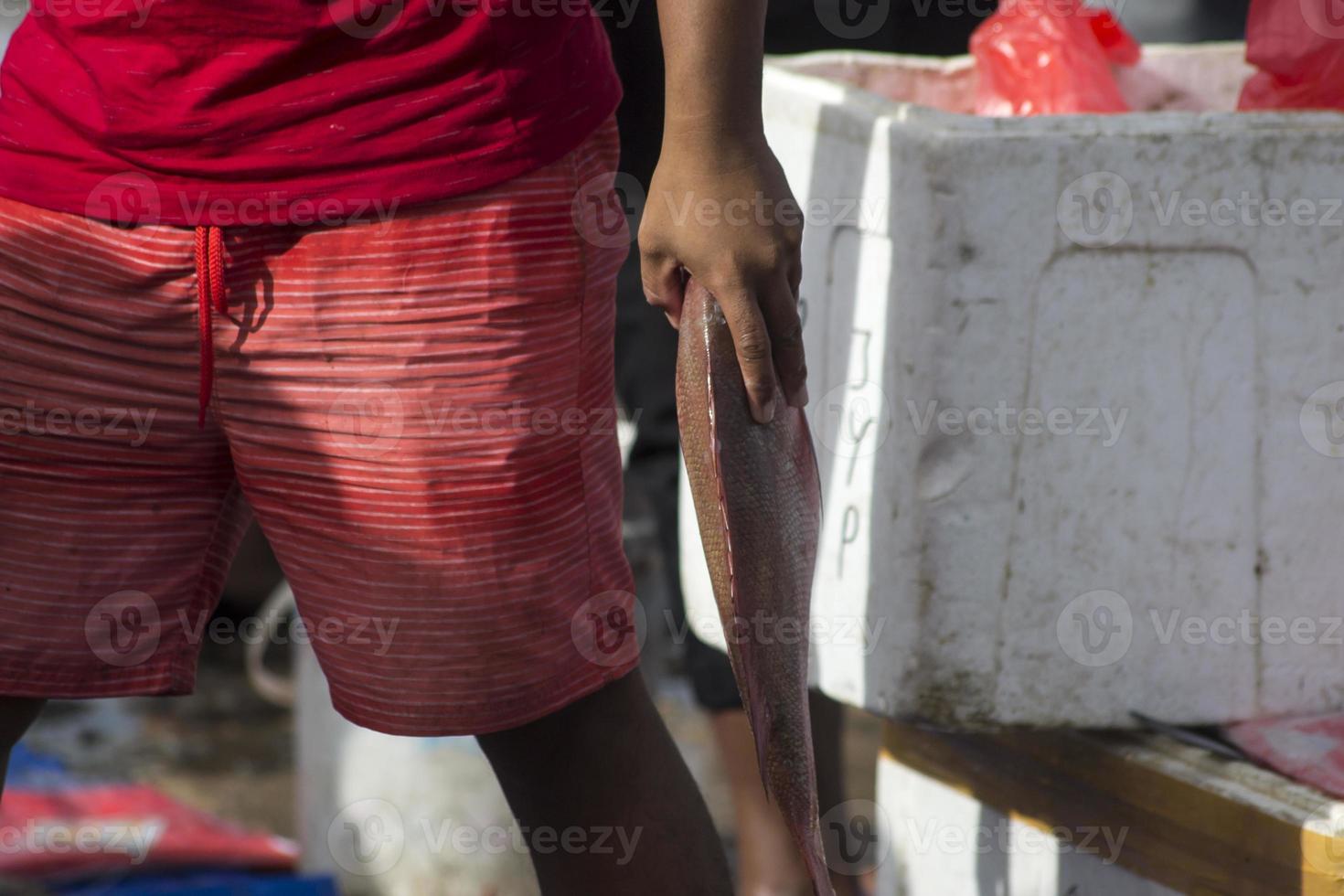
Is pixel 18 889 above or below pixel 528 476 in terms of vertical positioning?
below

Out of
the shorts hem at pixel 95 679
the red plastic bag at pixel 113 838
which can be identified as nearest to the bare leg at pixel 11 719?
the shorts hem at pixel 95 679

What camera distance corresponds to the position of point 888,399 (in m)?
1.71

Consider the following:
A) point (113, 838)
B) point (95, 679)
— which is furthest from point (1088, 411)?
point (113, 838)

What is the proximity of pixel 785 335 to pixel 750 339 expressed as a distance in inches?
1.8

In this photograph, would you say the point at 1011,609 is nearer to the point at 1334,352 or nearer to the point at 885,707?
the point at 885,707

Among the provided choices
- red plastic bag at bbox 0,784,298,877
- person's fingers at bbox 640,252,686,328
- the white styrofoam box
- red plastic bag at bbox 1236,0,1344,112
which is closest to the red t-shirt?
person's fingers at bbox 640,252,686,328

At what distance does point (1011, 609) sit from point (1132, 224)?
44 cm

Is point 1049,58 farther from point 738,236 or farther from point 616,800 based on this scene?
Result: point 616,800

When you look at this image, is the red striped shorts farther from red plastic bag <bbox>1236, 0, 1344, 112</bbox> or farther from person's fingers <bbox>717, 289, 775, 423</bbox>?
red plastic bag <bbox>1236, 0, 1344, 112</bbox>

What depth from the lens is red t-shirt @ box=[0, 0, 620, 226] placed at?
4.22ft

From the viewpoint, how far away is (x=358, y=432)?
132 centimetres

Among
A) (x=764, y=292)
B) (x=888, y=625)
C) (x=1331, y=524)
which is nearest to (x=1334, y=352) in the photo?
(x=1331, y=524)

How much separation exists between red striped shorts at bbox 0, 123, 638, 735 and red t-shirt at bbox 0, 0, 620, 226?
27 mm

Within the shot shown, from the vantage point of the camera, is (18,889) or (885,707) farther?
(18,889)
